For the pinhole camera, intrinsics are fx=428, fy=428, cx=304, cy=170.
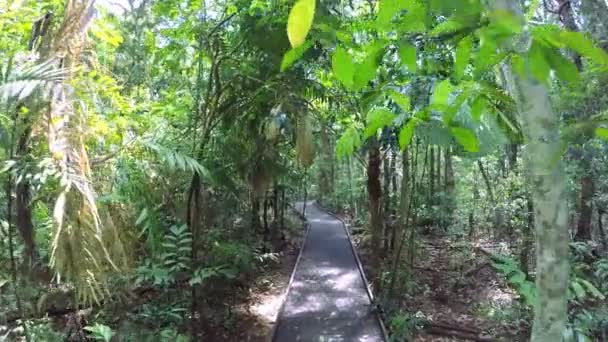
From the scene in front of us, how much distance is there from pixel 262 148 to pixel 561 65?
6.52 m

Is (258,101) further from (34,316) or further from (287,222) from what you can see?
(287,222)

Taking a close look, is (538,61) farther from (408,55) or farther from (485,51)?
(408,55)

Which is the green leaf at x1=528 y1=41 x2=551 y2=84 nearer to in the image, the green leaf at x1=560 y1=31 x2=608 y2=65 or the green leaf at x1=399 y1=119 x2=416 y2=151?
the green leaf at x1=560 y1=31 x2=608 y2=65

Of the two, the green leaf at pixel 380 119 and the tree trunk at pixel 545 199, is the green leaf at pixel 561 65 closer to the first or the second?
the tree trunk at pixel 545 199

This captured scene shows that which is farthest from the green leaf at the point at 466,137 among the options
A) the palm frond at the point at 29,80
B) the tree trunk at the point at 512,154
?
the tree trunk at the point at 512,154

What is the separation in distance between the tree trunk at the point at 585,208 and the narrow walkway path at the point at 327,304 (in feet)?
13.3

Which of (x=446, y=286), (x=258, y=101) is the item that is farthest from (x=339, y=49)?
(x=446, y=286)

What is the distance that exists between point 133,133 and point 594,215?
30.7 feet

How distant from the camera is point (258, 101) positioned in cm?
597

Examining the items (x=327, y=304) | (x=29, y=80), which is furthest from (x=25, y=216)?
(x=327, y=304)

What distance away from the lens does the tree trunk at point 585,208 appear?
7.13m

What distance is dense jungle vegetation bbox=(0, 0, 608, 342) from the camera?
3.07ft

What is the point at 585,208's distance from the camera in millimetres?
7652

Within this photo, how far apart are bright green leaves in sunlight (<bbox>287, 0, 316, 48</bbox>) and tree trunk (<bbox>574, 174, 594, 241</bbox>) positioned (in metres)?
7.25
